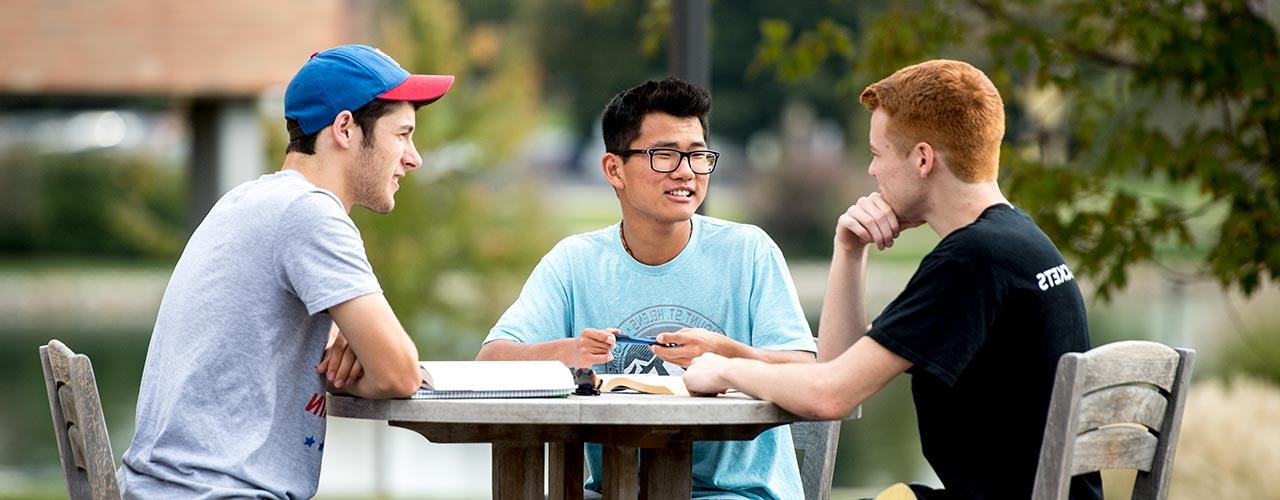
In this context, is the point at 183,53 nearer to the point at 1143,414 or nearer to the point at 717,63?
the point at 1143,414

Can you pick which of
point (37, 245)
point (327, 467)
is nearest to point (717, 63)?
point (37, 245)

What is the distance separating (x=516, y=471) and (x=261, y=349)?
64cm

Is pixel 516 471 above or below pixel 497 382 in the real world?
below

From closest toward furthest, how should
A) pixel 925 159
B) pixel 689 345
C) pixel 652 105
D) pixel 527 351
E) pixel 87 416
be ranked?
pixel 87 416, pixel 925 159, pixel 689 345, pixel 527 351, pixel 652 105

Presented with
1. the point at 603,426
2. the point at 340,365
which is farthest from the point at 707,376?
the point at 340,365

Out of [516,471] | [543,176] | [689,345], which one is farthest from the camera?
[543,176]

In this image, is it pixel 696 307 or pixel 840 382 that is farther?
pixel 696 307

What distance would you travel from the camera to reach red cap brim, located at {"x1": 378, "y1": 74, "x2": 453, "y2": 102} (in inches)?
130

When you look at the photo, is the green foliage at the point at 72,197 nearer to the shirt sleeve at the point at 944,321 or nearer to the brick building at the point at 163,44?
the brick building at the point at 163,44

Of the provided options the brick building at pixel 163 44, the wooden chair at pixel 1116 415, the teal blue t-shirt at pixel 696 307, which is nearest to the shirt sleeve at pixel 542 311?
the teal blue t-shirt at pixel 696 307

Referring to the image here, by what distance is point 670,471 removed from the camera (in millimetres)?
3305

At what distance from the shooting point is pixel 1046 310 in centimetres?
302

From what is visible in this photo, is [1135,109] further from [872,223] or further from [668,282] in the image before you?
[872,223]

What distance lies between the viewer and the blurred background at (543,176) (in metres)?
6.13
